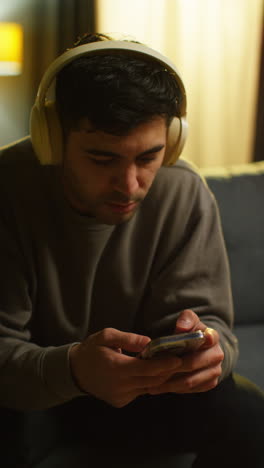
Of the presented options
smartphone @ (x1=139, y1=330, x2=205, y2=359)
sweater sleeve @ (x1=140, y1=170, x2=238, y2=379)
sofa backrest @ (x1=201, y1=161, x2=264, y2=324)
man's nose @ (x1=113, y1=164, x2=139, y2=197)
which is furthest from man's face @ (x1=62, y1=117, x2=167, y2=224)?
sofa backrest @ (x1=201, y1=161, x2=264, y2=324)

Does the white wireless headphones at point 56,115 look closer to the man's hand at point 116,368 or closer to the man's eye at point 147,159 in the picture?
the man's eye at point 147,159

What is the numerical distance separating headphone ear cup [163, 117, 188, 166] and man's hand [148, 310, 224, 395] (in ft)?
0.97

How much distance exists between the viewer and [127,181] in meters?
0.84

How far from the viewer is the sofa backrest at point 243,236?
1.46 meters

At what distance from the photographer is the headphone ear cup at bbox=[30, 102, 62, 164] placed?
0.85 meters

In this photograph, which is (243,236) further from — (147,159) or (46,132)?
(46,132)

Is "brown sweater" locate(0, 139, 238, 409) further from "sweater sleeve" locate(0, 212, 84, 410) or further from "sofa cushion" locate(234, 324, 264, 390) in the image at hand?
"sofa cushion" locate(234, 324, 264, 390)

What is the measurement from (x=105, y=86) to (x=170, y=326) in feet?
1.48

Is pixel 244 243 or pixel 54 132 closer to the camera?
pixel 54 132

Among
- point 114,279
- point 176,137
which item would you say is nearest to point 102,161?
point 176,137

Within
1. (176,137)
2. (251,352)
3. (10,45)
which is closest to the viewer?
(176,137)

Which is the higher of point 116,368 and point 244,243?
point 116,368

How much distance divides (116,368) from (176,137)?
0.41 meters

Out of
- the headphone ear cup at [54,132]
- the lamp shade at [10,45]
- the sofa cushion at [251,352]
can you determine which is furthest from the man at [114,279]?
the lamp shade at [10,45]
